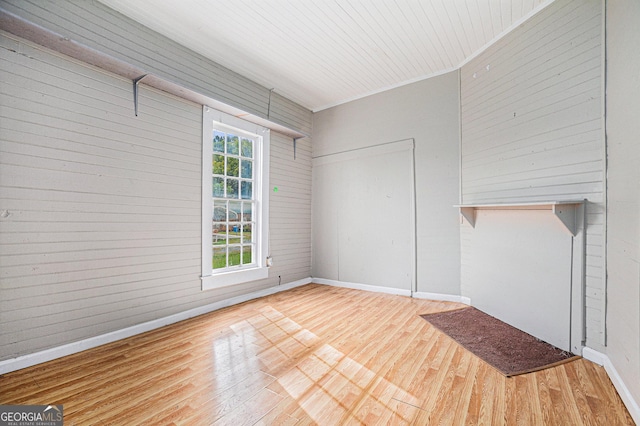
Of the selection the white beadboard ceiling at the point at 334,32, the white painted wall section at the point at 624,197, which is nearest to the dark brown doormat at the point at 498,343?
the white painted wall section at the point at 624,197

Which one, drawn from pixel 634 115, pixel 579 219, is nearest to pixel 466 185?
pixel 579 219

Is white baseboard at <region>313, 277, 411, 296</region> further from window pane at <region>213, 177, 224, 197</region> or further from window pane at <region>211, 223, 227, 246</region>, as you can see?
window pane at <region>213, 177, 224, 197</region>

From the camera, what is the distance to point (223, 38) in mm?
3357

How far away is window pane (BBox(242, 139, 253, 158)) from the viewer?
4371mm

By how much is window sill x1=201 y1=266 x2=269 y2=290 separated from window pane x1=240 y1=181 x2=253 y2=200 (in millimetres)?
1146

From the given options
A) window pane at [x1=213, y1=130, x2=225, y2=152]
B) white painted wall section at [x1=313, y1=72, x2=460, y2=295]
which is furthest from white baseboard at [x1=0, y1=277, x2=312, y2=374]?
white painted wall section at [x1=313, y1=72, x2=460, y2=295]

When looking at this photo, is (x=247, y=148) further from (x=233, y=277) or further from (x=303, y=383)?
(x=303, y=383)

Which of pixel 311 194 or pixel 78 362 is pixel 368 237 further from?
pixel 78 362

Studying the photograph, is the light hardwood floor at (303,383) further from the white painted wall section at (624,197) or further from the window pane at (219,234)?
→ the window pane at (219,234)

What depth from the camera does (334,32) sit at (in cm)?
329

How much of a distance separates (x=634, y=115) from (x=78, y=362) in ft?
15.6

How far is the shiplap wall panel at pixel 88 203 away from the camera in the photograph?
7.64 ft

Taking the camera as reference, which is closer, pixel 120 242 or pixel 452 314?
pixel 120 242

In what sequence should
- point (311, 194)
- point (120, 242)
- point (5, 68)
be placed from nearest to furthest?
point (5, 68) < point (120, 242) < point (311, 194)
